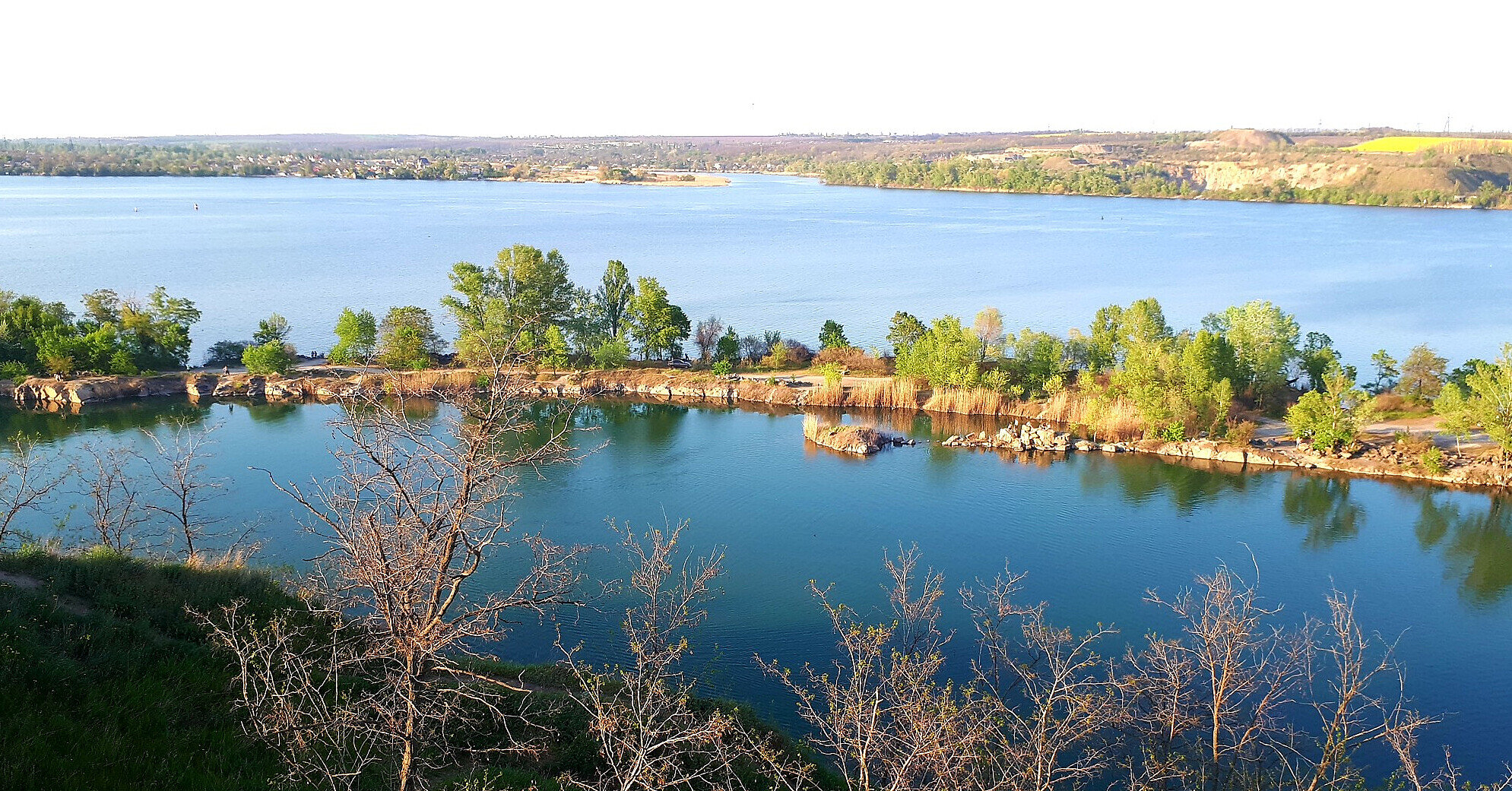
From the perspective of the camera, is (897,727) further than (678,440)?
No

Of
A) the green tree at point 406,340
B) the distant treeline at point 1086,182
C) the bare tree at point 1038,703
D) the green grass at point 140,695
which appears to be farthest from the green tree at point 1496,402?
the distant treeline at point 1086,182

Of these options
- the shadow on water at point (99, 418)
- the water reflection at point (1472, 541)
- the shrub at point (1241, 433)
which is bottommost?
the water reflection at point (1472, 541)

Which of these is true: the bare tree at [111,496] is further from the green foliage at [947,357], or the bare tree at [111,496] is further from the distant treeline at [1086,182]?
the distant treeline at [1086,182]

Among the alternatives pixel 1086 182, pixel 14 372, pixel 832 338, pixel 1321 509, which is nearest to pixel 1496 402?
pixel 1321 509

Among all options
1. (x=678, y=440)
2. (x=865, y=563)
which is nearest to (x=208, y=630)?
(x=865, y=563)

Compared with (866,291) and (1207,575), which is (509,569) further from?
(866,291)

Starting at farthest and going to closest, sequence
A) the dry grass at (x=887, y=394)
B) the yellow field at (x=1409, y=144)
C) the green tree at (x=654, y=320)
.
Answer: the yellow field at (x=1409, y=144) < the green tree at (x=654, y=320) < the dry grass at (x=887, y=394)
